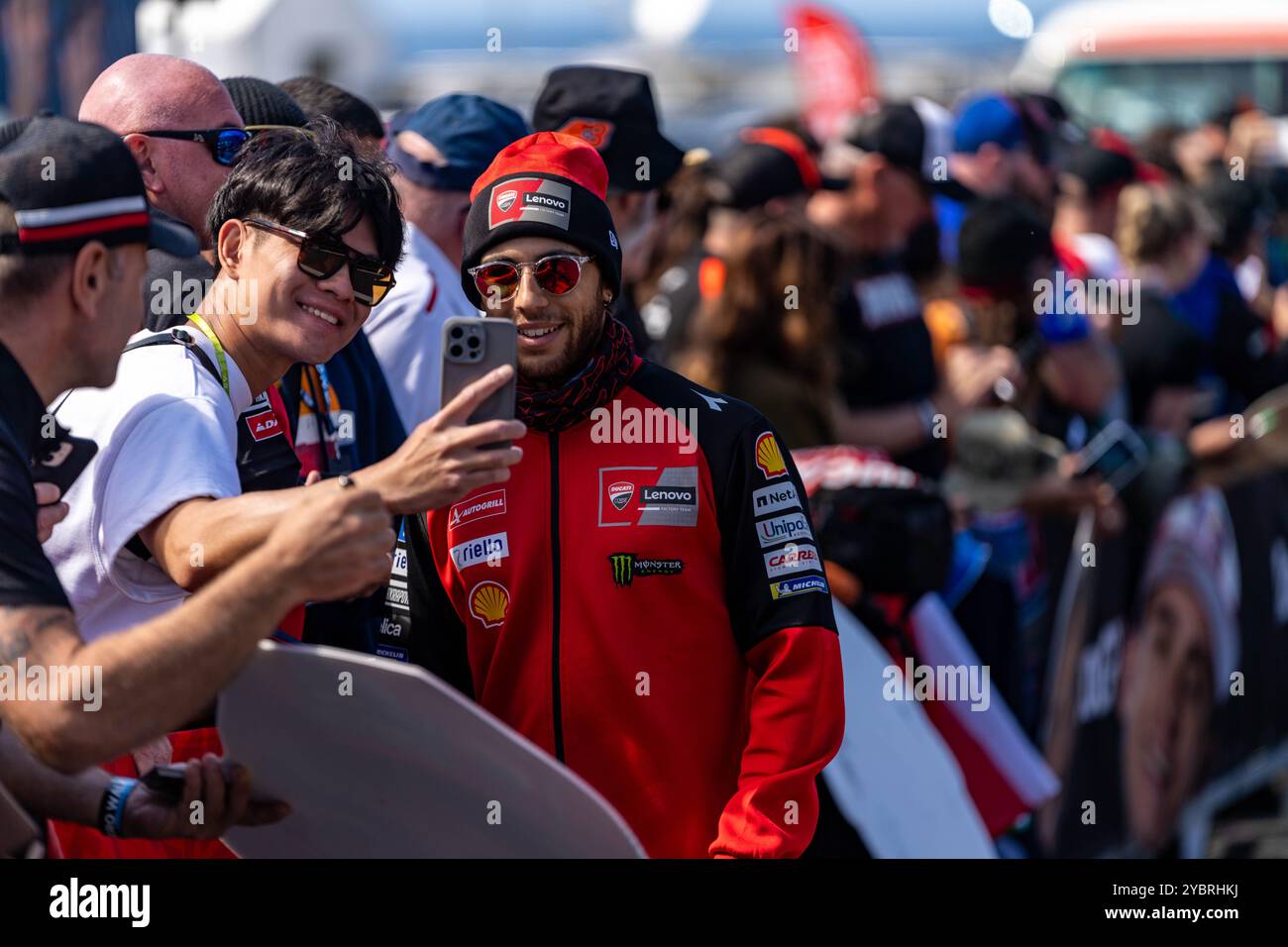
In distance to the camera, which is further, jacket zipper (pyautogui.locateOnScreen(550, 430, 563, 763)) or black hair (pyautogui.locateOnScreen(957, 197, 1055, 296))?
black hair (pyautogui.locateOnScreen(957, 197, 1055, 296))

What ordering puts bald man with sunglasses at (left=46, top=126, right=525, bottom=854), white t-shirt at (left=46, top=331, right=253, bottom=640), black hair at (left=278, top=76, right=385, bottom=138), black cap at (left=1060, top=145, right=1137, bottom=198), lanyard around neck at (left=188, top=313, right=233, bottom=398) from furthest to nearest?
black cap at (left=1060, top=145, right=1137, bottom=198) → black hair at (left=278, top=76, right=385, bottom=138) → lanyard around neck at (left=188, top=313, right=233, bottom=398) → white t-shirt at (left=46, top=331, right=253, bottom=640) → bald man with sunglasses at (left=46, top=126, right=525, bottom=854)

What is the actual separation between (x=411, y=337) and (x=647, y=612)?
163 cm

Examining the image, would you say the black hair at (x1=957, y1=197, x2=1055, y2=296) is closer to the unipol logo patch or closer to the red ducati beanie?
the red ducati beanie

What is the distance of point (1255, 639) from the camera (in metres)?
7.77

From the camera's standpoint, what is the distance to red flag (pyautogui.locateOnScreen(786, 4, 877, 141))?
14.4 meters

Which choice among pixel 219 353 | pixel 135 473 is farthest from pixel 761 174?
pixel 135 473

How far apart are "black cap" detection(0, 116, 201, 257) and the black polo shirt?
167mm

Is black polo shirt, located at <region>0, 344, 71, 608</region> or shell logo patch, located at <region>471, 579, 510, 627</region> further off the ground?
black polo shirt, located at <region>0, 344, 71, 608</region>

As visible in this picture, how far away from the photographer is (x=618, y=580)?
3025 millimetres

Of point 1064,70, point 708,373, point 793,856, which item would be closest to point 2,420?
point 793,856

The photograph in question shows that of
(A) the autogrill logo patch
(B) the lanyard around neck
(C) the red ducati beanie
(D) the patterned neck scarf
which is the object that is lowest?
(A) the autogrill logo patch

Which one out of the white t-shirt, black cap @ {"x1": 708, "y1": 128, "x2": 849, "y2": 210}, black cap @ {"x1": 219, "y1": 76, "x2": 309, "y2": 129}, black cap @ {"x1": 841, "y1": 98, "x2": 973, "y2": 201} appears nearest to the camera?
the white t-shirt

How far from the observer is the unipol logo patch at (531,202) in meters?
3.08

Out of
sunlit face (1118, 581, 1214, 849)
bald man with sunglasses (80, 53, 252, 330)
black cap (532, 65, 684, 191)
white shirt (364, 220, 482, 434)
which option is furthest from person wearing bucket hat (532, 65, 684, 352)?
sunlit face (1118, 581, 1214, 849)
